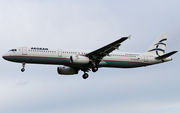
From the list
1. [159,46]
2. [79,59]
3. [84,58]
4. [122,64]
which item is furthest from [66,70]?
[159,46]

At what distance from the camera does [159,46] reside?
5078cm

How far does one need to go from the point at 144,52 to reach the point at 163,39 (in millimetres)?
5100

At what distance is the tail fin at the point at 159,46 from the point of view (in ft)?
164

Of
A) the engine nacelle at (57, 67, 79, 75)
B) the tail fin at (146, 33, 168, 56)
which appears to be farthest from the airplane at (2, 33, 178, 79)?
the tail fin at (146, 33, 168, 56)

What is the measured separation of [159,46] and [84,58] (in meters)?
16.4

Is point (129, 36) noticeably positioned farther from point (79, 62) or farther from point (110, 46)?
point (79, 62)

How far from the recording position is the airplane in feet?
132

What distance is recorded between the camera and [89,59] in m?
42.4

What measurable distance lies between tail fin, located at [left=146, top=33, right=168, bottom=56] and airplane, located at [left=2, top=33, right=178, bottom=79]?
1.29 meters

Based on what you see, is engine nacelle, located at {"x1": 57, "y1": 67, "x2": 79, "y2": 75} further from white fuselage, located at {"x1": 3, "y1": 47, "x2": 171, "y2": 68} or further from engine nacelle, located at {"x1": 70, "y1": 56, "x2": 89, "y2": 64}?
engine nacelle, located at {"x1": 70, "y1": 56, "x2": 89, "y2": 64}

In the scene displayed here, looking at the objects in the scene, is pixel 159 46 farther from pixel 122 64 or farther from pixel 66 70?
pixel 66 70

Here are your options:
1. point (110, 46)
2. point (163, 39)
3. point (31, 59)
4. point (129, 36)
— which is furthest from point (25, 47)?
point (163, 39)

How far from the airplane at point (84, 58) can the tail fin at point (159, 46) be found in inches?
50.9

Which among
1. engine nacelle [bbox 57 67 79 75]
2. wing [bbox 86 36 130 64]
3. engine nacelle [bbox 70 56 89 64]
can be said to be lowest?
engine nacelle [bbox 57 67 79 75]
